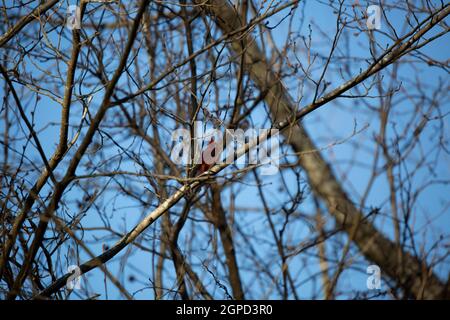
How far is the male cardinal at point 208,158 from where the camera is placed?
4180 millimetres

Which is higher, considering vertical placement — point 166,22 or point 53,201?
point 166,22

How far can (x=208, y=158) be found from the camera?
419 cm

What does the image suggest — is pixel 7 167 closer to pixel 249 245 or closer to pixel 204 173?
pixel 204 173

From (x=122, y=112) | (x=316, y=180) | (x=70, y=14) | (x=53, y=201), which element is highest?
(x=122, y=112)

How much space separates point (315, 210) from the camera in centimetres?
683

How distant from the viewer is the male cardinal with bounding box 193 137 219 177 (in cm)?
418

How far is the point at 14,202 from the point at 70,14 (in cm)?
129

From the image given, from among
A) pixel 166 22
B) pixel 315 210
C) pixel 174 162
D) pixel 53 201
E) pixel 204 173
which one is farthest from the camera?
pixel 315 210

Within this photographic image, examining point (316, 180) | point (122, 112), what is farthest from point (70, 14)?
point (316, 180)

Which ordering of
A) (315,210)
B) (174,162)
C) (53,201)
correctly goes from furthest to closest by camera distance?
(315,210), (174,162), (53,201)
